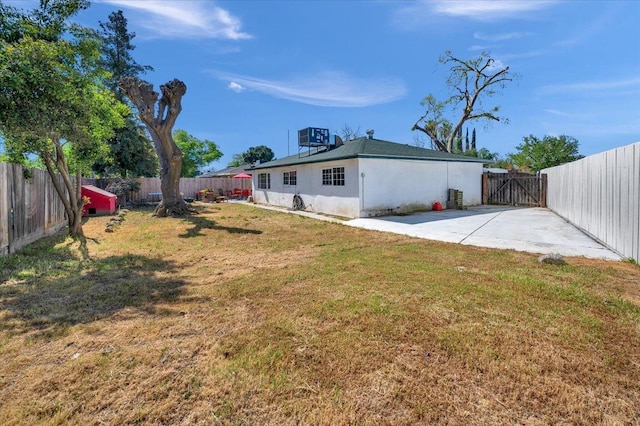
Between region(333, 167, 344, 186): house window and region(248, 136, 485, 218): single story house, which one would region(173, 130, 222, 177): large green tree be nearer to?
region(248, 136, 485, 218): single story house

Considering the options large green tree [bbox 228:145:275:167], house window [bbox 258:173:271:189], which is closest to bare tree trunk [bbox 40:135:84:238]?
house window [bbox 258:173:271:189]

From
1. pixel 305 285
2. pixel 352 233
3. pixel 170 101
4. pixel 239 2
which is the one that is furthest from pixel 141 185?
pixel 305 285

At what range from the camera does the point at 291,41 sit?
1583cm

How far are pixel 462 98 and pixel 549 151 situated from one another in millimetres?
8905

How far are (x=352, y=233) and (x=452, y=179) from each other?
29.9 ft

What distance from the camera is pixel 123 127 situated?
21953 millimetres

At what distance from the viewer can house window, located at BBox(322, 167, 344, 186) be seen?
13.5 metres

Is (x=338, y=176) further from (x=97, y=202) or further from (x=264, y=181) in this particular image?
(x=97, y=202)

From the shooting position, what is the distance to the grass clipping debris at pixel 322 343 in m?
2.06

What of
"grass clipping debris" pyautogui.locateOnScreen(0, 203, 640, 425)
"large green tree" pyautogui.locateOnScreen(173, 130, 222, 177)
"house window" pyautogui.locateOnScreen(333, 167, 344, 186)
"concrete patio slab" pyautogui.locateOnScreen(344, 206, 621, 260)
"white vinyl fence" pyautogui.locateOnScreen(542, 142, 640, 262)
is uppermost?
"large green tree" pyautogui.locateOnScreen(173, 130, 222, 177)

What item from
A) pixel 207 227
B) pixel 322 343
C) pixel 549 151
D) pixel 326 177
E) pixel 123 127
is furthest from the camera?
pixel 549 151

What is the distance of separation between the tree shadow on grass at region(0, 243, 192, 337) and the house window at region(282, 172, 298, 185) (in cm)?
1149

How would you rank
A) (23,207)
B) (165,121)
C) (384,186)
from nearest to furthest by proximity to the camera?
1. (23,207)
2. (384,186)
3. (165,121)

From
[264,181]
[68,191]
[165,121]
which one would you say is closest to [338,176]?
[165,121]
